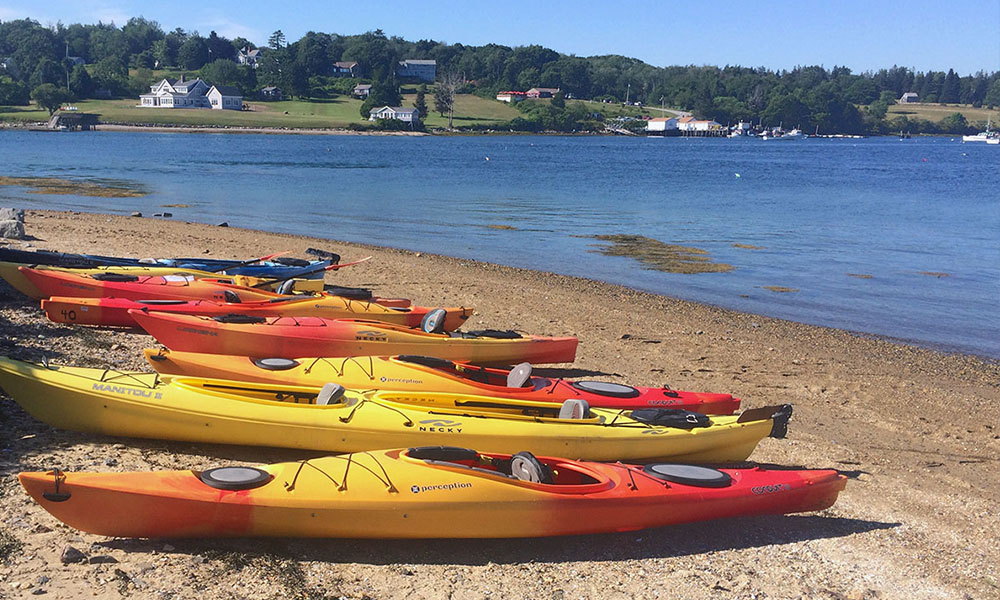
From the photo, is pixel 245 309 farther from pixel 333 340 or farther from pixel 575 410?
pixel 575 410

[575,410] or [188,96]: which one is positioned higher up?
[188,96]

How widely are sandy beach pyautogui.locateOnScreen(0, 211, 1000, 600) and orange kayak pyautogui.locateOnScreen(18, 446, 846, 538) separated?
0.66 ft

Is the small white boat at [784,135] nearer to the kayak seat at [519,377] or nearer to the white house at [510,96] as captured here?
the white house at [510,96]

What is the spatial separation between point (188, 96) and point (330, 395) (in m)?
132

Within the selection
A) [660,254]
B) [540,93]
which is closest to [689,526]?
[660,254]

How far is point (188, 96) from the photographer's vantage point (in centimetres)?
12669

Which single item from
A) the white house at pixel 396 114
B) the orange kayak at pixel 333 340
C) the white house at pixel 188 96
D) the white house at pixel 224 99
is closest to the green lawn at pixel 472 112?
the white house at pixel 396 114

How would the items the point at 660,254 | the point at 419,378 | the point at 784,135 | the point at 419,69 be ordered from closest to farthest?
1. the point at 419,378
2. the point at 660,254
3. the point at 784,135
4. the point at 419,69

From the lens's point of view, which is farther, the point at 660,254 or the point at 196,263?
the point at 660,254

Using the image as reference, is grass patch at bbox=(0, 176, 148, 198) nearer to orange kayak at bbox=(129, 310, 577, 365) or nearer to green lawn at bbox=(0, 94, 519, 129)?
orange kayak at bbox=(129, 310, 577, 365)

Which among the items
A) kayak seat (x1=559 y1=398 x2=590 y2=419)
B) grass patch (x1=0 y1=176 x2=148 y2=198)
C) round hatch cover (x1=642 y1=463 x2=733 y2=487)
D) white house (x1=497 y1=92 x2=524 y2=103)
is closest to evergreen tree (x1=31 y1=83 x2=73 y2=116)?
white house (x1=497 y1=92 x2=524 y2=103)

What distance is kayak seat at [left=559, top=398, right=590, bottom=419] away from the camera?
24.9ft

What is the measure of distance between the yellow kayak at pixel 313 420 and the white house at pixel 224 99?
12799 cm

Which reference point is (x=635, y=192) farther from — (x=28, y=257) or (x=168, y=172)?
(x=28, y=257)
